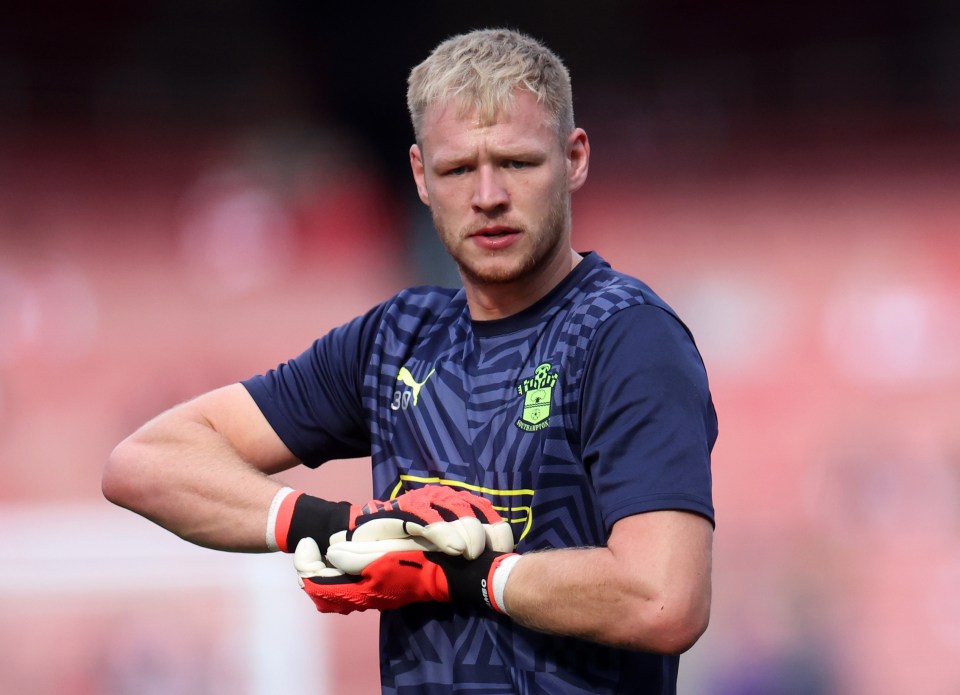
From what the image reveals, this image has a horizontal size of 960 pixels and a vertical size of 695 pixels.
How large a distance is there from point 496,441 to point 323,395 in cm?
44

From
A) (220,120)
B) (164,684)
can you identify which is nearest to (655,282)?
(220,120)

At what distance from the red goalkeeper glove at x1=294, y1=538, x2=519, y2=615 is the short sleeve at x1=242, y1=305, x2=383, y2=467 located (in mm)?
344

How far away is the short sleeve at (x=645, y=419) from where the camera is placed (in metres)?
1.50

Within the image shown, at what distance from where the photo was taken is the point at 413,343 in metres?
1.98

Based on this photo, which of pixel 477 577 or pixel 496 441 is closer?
pixel 477 577

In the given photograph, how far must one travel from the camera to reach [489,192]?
1802 millimetres

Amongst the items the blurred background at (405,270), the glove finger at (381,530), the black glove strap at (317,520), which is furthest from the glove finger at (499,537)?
the blurred background at (405,270)

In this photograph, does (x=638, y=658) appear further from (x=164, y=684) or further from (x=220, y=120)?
(x=220, y=120)

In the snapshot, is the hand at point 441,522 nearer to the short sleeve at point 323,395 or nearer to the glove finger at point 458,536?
the glove finger at point 458,536

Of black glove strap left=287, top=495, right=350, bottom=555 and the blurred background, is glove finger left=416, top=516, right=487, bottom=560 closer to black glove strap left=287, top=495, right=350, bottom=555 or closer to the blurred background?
black glove strap left=287, top=495, right=350, bottom=555

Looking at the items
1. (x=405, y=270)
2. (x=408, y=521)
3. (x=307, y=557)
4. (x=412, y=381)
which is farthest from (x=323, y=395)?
(x=405, y=270)

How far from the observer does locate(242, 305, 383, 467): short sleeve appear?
6.67 ft

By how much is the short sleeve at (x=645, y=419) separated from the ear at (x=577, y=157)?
1.30ft

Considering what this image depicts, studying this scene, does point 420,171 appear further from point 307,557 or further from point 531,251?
point 307,557
